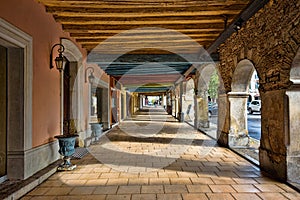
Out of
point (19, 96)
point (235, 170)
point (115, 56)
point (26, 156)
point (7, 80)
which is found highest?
point (115, 56)

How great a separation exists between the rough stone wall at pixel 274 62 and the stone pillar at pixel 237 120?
1436 mm

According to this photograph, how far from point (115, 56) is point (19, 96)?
11.9ft

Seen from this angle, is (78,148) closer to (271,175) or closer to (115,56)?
(115,56)

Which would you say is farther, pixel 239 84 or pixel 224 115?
pixel 224 115

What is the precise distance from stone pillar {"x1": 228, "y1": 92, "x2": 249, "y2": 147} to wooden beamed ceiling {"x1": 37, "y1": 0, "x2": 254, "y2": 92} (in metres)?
1.34

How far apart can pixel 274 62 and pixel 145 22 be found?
212cm

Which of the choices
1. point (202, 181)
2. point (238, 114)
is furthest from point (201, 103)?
point (202, 181)

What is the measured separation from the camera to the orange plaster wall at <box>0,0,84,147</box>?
3.04m

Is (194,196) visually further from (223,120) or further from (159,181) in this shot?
(223,120)

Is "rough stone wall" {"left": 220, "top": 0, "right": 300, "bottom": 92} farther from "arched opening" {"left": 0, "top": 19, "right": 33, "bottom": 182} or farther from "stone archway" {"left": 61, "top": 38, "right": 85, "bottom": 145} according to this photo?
"stone archway" {"left": 61, "top": 38, "right": 85, "bottom": 145}

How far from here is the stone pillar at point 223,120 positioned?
18.6 feet

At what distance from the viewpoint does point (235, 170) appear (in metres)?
3.76

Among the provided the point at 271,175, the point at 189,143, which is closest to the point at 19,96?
the point at 271,175

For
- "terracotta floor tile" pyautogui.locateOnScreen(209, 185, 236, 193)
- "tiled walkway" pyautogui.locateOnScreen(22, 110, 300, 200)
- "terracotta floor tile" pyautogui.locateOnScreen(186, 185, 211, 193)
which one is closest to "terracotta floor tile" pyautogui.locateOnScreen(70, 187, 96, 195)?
"tiled walkway" pyautogui.locateOnScreen(22, 110, 300, 200)
